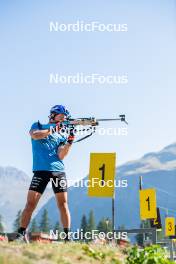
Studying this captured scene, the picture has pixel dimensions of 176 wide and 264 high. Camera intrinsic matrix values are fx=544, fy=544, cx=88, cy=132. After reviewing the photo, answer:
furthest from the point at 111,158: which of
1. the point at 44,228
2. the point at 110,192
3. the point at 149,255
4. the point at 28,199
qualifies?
the point at 44,228

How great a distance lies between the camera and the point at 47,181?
337 inches

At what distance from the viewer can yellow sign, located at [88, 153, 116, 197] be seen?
11266 millimetres

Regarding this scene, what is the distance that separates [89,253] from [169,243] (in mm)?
7240

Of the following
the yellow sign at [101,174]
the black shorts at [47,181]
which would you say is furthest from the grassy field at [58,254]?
the yellow sign at [101,174]

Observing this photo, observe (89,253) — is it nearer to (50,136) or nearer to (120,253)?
(120,253)

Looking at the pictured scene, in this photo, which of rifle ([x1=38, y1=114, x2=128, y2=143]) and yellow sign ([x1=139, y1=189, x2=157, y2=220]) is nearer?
rifle ([x1=38, y1=114, x2=128, y2=143])

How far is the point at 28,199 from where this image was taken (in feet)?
27.9

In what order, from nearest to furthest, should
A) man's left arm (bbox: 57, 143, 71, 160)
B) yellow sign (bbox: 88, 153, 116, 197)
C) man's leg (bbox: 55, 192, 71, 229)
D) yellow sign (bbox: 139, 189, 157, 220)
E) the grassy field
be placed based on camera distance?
the grassy field, man's leg (bbox: 55, 192, 71, 229), man's left arm (bbox: 57, 143, 71, 160), yellow sign (bbox: 88, 153, 116, 197), yellow sign (bbox: 139, 189, 157, 220)

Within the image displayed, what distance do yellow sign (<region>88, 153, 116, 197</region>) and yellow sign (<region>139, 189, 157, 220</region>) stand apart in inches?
83.2

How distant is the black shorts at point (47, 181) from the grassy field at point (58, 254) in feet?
3.70

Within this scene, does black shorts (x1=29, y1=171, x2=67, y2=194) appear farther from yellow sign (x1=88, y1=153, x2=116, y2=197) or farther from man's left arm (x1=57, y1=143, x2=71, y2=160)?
yellow sign (x1=88, y1=153, x2=116, y2=197)

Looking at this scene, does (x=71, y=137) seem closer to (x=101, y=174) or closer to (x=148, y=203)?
(x=101, y=174)

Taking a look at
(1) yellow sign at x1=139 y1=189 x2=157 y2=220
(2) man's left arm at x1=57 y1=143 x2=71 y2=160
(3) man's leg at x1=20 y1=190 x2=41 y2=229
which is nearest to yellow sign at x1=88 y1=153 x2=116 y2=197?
(1) yellow sign at x1=139 y1=189 x2=157 y2=220

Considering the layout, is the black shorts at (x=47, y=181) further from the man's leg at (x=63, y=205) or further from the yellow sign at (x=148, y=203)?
the yellow sign at (x=148, y=203)
